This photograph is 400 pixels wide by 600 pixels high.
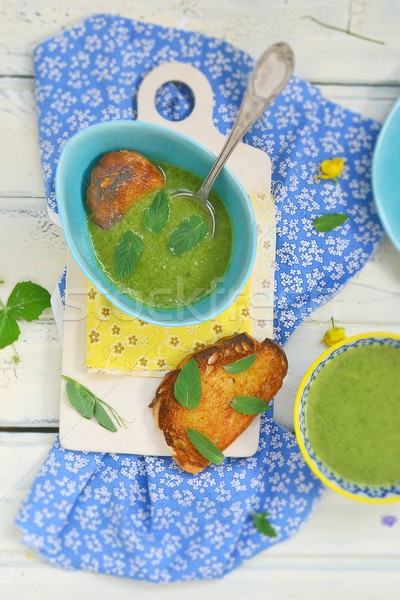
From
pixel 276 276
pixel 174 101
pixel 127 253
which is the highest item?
pixel 174 101

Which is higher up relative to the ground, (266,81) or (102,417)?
(266,81)

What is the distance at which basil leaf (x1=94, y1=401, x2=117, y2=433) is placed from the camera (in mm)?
1697

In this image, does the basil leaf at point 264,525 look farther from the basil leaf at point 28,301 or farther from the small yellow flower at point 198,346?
the basil leaf at point 28,301

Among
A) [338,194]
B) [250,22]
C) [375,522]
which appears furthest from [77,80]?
[375,522]

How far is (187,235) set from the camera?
1.53 metres

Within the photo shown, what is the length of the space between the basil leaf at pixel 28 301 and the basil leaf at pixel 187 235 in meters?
0.44

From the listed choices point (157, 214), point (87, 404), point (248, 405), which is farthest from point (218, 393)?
point (157, 214)

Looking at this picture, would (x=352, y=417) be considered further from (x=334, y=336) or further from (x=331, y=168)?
(x=331, y=168)

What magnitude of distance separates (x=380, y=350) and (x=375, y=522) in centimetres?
50

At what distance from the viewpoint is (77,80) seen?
1.77 metres

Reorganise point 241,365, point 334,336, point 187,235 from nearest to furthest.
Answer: point 187,235
point 241,365
point 334,336

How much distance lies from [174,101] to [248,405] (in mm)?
859

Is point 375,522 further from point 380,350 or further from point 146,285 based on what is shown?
point 146,285

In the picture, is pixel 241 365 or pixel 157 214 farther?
pixel 241 365
